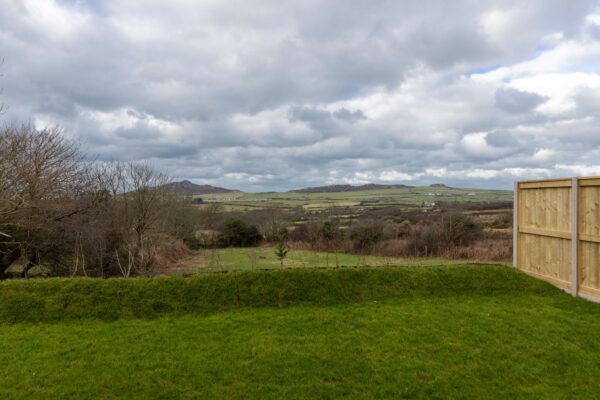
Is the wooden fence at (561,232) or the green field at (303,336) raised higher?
the wooden fence at (561,232)

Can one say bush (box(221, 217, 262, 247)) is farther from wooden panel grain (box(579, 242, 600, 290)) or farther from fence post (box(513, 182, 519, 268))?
wooden panel grain (box(579, 242, 600, 290))

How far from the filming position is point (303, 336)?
5.50 metres

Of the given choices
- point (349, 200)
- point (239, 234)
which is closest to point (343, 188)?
point (349, 200)

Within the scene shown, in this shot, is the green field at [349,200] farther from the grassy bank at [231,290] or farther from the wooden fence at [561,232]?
the wooden fence at [561,232]

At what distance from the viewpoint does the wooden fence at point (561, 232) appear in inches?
274

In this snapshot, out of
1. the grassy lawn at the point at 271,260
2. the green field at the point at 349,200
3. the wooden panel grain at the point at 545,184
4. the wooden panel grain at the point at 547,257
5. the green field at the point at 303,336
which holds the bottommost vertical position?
the grassy lawn at the point at 271,260

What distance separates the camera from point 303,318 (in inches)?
244

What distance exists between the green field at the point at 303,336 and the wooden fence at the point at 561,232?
418 mm

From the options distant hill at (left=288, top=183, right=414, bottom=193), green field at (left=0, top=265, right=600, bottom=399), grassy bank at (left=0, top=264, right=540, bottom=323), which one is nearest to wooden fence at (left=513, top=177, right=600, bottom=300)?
green field at (left=0, top=265, right=600, bottom=399)

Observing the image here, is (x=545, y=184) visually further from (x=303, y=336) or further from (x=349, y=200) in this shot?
(x=349, y=200)

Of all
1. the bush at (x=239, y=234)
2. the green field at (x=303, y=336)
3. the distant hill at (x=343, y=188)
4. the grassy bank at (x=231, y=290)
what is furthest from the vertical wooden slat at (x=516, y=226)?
the distant hill at (x=343, y=188)

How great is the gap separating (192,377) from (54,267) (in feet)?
38.8

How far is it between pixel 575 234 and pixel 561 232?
0.43 metres

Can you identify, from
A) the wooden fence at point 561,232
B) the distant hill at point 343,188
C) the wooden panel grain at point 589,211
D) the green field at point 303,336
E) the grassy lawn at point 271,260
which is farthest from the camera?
the distant hill at point 343,188
